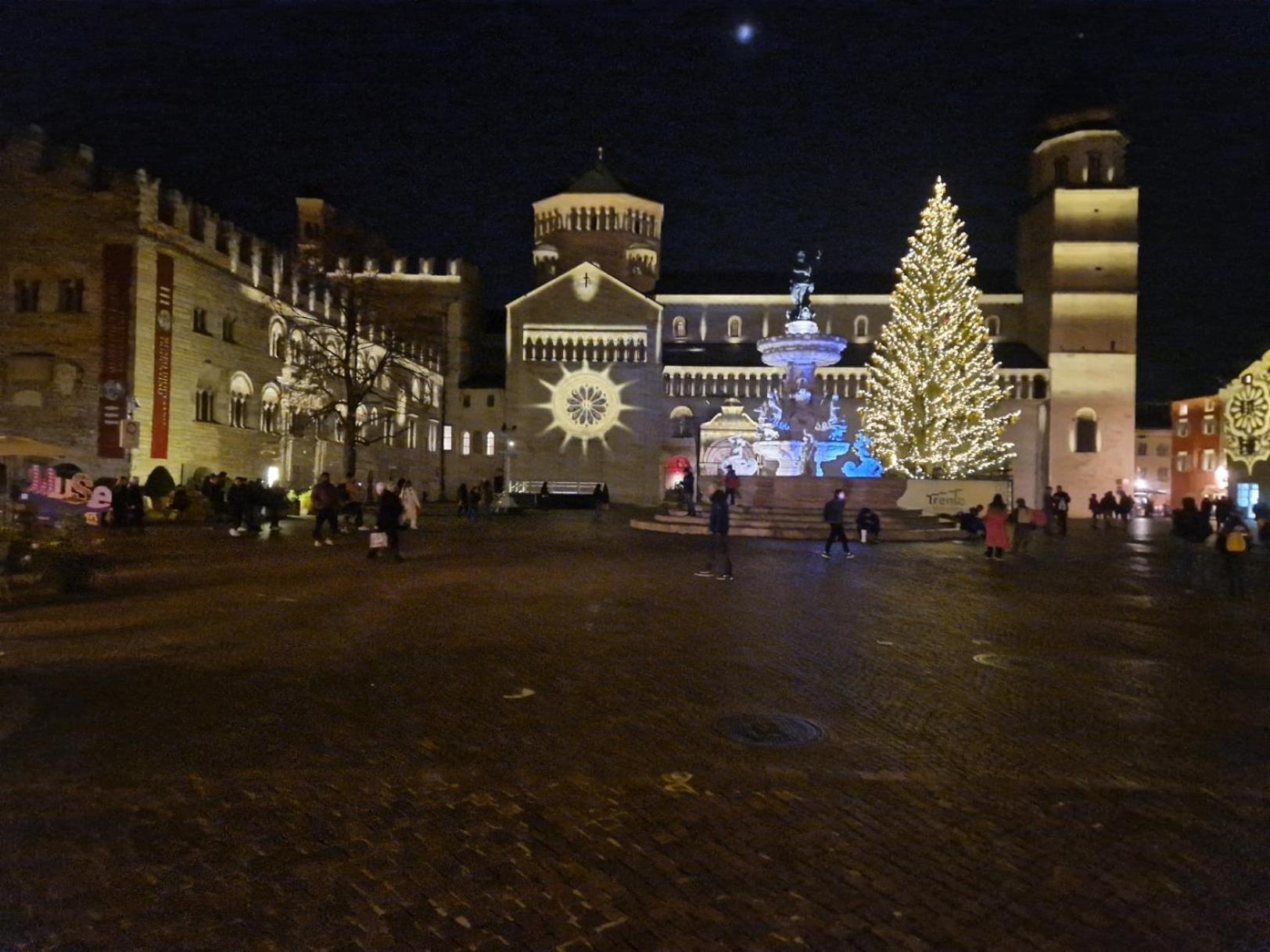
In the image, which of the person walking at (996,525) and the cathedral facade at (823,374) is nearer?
the person walking at (996,525)

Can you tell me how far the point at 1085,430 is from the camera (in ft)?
214

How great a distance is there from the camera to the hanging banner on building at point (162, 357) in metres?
32.6

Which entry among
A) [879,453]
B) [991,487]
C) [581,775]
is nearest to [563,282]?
[879,453]

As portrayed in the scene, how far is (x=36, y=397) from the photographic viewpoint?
31.5m

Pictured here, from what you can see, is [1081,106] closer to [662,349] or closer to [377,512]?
[662,349]

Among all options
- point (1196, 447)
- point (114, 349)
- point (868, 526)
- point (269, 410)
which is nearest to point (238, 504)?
point (114, 349)

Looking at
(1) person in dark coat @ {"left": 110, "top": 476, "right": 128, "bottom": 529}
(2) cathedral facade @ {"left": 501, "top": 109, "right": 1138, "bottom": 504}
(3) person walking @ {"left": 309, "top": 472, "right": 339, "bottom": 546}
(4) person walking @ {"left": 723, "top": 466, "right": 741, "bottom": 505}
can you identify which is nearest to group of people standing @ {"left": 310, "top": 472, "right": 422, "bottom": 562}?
(3) person walking @ {"left": 309, "top": 472, "right": 339, "bottom": 546}

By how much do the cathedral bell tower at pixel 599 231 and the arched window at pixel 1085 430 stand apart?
32.8 m

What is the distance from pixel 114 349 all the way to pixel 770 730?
3170 cm

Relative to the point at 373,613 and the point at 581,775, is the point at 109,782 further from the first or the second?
the point at 373,613

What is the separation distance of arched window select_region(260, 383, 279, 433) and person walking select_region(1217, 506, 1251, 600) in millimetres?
37413

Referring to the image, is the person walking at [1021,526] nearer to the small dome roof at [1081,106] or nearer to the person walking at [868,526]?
the person walking at [868,526]

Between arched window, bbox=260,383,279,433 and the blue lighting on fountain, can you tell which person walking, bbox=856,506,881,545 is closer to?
the blue lighting on fountain

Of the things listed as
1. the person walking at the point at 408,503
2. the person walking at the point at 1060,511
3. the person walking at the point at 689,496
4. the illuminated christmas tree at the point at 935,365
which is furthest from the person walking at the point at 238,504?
the illuminated christmas tree at the point at 935,365
